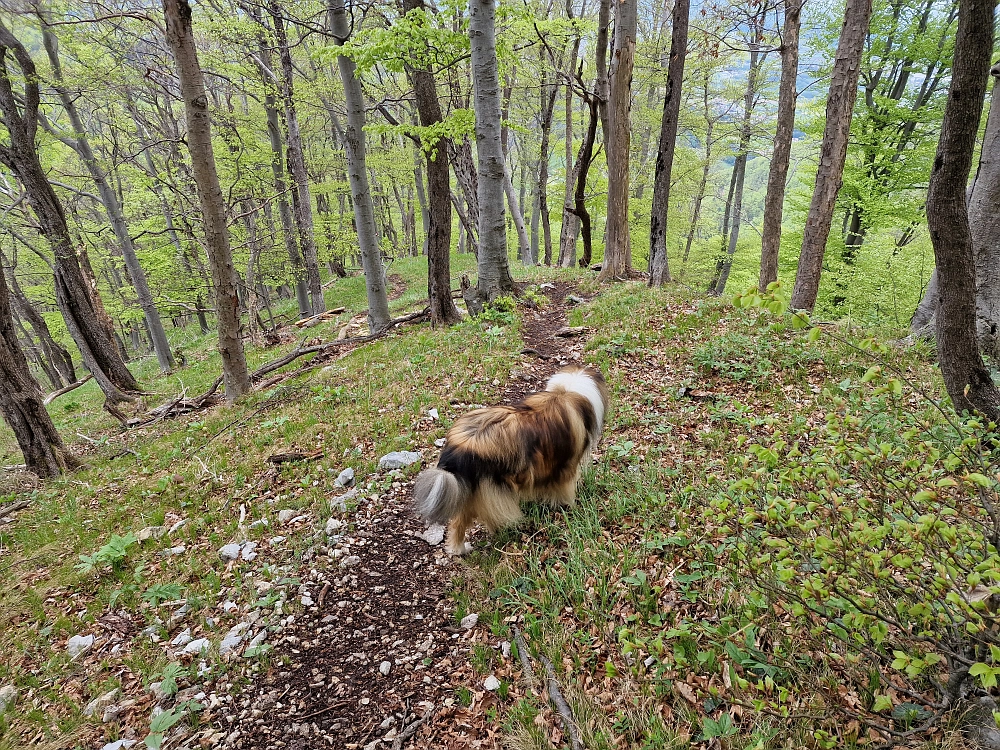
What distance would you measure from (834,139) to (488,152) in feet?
19.0

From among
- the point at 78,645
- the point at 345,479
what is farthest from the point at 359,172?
the point at 78,645

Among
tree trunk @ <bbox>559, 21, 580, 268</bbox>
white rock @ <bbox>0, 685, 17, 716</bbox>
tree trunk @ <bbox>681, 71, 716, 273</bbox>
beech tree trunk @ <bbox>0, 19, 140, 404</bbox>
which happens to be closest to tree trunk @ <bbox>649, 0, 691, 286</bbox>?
tree trunk @ <bbox>559, 21, 580, 268</bbox>

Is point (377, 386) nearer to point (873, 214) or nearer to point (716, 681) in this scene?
point (716, 681)

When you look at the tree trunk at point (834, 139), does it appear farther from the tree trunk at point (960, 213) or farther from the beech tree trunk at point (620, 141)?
the tree trunk at point (960, 213)

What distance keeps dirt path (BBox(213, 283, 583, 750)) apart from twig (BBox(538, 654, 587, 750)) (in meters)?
0.42

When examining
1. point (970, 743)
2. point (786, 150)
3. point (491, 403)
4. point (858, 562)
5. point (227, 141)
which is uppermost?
point (227, 141)

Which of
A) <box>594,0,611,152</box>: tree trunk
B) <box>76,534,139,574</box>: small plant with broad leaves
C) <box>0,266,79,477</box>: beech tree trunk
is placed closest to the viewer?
<box>76,534,139,574</box>: small plant with broad leaves

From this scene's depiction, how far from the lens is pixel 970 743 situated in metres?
1.96

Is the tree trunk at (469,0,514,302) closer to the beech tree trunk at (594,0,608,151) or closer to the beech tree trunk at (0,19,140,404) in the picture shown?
the beech tree trunk at (594,0,608,151)

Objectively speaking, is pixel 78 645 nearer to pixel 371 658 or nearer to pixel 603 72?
pixel 371 658

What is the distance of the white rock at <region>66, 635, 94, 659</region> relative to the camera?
370 cm

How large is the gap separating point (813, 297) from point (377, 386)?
7.77 meters

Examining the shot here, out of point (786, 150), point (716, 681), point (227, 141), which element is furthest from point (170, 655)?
point (227, 141)

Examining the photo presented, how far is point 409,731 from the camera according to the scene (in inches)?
117
